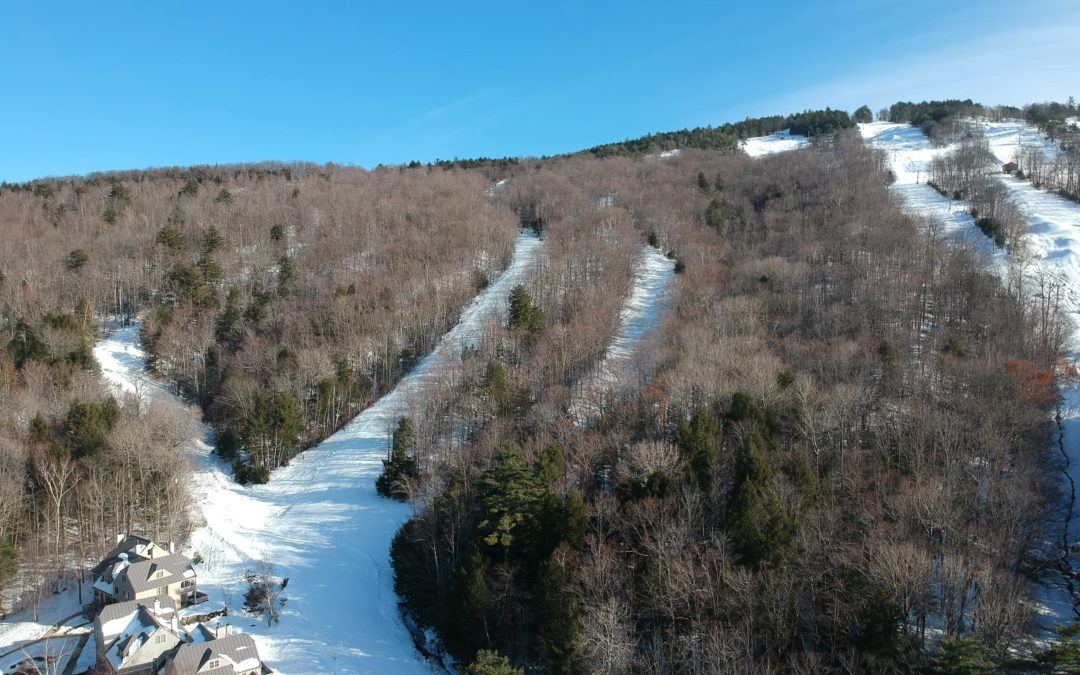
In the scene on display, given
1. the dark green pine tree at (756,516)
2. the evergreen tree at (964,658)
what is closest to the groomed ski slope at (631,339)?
the dark green pine tree at (756,516)

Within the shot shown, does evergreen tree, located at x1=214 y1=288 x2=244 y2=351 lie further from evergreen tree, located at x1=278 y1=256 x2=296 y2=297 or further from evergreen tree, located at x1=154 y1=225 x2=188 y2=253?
evergreen tree, located at x1=154 y1=225 x2=188 y2=253

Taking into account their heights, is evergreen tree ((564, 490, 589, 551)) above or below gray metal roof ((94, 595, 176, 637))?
above

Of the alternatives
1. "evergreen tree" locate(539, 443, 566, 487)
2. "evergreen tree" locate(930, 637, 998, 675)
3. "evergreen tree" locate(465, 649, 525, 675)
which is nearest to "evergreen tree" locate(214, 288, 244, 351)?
"evergreen tree" locate(539, 443, 566, 487)

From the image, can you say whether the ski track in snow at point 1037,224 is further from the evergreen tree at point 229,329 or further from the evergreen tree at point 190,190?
the evergreen tree at point 190,190

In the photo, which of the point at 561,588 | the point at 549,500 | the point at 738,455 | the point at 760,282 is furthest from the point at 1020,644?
the point at 760,282

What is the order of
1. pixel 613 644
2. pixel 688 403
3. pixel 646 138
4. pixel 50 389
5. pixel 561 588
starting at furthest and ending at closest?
1. pixel 646 138
2. pixel 50 389
3. pixel 688 403
4. pixel 561 588
5. pixel 613 644

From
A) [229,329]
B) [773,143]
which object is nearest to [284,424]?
[229,329]

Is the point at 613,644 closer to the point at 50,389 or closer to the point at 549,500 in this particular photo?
the point at 549,500
